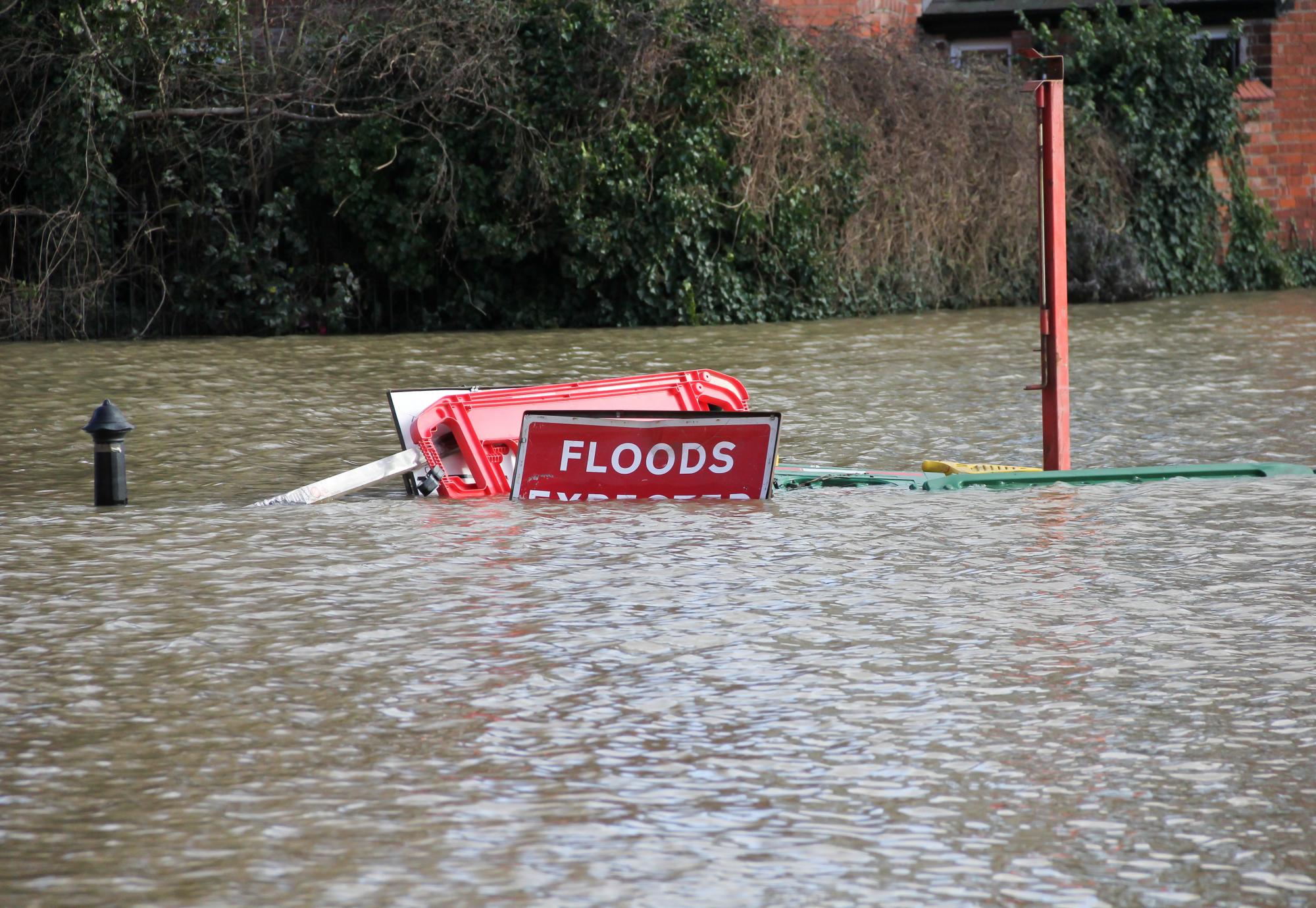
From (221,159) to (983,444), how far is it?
11.2m

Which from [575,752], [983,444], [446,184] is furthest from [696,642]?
[446,184]

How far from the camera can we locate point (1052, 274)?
29.4 ft

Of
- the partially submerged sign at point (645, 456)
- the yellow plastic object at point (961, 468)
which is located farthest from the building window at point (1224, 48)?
the partially submerged sign at point (645, 456)

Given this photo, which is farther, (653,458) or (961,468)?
(961,468)

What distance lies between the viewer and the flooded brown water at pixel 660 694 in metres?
3.62

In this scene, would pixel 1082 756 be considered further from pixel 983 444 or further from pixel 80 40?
pixel 80 40

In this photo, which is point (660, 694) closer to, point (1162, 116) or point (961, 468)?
point (961, 468)

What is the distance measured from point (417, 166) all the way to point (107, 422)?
11012 millimetres

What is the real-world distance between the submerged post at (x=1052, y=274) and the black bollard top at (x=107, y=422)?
14.8 ft

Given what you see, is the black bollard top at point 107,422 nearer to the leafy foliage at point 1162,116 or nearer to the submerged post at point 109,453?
the submerged post at point 109,453

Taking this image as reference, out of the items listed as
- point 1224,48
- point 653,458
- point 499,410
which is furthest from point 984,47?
Result: point 653,458

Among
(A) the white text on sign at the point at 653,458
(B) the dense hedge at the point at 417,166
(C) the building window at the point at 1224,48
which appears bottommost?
(A) the white text on sign at the point at 653,458

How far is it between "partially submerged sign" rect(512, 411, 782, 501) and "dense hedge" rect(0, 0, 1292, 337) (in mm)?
10530

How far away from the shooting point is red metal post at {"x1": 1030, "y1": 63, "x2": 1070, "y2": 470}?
8.91 meters
